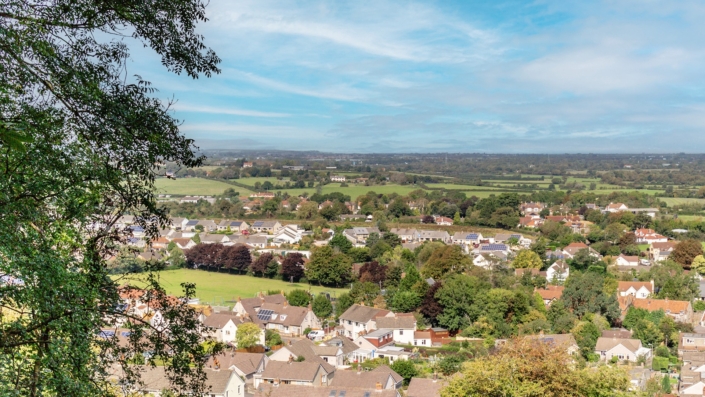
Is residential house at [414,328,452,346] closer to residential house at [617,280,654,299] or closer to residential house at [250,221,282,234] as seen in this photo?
residential house at [617,280,654,299]

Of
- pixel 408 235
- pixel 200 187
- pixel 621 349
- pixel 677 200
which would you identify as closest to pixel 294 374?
pixel 621 349

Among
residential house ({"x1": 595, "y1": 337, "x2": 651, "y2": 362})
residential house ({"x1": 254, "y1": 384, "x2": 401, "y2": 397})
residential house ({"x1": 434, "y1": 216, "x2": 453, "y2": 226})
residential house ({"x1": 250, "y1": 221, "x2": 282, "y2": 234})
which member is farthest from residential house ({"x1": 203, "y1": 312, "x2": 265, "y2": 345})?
residential house ({"x1": 434, "y1": 216, "x2": 453, "y2": 226})

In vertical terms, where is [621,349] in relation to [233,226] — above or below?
below

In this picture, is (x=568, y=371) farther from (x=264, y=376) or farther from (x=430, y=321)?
(x=430, y=321)

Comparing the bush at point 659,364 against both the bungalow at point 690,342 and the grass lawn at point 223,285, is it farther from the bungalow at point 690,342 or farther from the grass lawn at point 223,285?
the grass lawn at point 223,285

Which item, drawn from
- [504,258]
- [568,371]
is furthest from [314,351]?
[504,258]

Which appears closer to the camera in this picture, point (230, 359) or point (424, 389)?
point (424, 389)

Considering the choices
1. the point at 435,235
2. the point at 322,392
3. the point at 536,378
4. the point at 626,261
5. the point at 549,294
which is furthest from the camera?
the point at 435,235

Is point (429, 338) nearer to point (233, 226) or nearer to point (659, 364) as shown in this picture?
point (659, 364)
